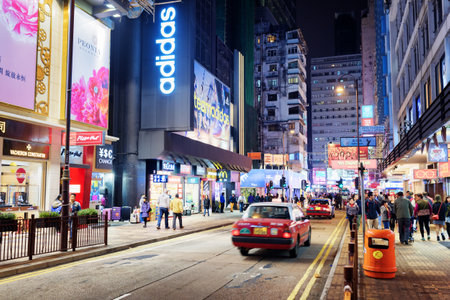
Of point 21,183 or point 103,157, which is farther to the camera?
point 103,157

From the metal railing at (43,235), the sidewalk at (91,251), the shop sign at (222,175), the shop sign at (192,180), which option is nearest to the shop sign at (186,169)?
the shop sign at (192,180)

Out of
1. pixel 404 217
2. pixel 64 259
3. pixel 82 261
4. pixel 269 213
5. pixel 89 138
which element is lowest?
pixel 82 261

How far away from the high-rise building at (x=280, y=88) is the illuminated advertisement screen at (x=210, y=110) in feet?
163

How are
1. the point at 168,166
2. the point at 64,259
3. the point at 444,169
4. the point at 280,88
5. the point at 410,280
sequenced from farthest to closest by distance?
1. the point at 280,88
2. the point at 168,166
3. the point at 444,169
4. the point at 64,259
5. the point at 410,280

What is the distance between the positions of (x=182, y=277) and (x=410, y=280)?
15.9ft

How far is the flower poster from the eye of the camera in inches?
840

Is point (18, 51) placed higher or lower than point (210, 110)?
lower

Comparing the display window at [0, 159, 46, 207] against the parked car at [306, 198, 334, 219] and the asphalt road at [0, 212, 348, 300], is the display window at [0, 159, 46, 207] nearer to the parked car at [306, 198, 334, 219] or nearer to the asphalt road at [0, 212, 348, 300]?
the asphalt road at [0, 212, 348, 300]

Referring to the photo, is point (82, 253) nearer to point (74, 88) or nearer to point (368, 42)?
point (74, 88)

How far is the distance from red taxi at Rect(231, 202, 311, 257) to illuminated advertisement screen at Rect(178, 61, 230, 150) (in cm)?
2084

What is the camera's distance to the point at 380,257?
877cm

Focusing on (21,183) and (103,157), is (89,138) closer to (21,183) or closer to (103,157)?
(21,183)

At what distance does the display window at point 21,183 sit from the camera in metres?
17.5

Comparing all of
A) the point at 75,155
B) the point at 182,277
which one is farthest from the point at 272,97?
the point at 182,277
